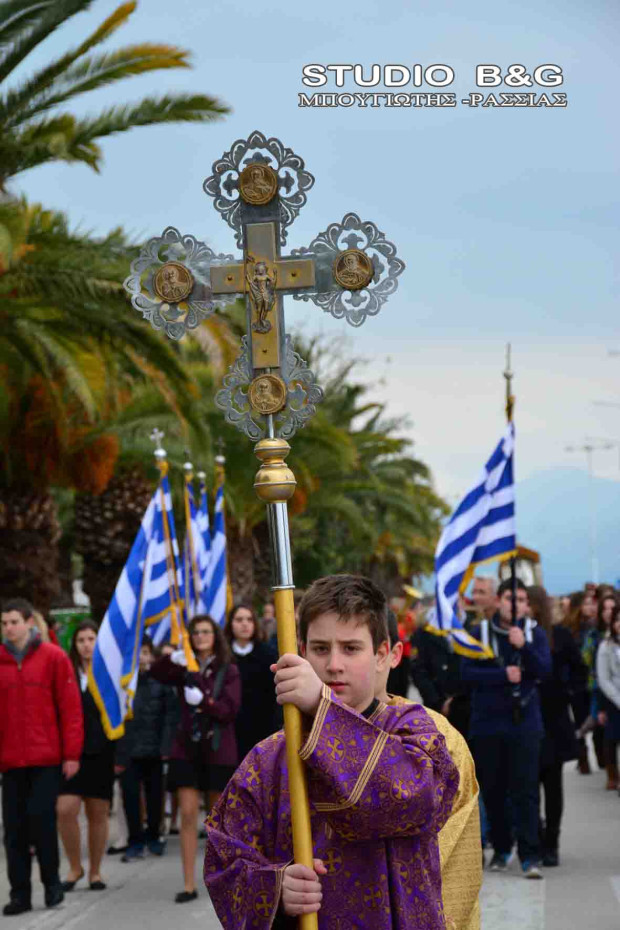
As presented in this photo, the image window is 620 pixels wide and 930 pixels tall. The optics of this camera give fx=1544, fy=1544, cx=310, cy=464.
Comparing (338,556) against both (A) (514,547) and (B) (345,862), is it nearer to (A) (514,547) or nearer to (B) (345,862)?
(A) (514,547)

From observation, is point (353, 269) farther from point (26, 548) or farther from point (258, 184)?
point (26, 548)

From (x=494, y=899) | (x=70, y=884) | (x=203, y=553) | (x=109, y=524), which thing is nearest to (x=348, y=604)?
(x=494, y=899)

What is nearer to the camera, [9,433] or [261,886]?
[261,886]

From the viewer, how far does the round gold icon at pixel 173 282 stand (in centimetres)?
411

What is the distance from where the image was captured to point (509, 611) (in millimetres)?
10945

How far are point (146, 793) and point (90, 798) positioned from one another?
1554 mm

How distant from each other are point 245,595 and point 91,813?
18.1 m

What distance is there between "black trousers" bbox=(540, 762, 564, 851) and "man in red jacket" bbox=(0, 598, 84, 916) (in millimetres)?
3333

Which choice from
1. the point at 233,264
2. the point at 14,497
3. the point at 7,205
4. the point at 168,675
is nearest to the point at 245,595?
the point at 14,497

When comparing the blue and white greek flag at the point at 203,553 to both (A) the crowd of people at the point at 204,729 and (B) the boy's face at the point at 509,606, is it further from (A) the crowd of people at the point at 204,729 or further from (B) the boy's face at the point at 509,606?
(B) the boy's face at the point at 509,606

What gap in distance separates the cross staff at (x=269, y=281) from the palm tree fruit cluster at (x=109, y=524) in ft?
66.4

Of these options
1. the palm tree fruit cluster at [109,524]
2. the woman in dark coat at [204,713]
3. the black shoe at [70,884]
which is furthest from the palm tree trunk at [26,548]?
the black shoe at [70,884]

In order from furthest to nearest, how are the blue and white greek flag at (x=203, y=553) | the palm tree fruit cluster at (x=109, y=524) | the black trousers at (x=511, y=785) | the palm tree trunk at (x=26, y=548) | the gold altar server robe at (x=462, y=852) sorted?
the palm tree fruit cluster at (x=109, y=524)
the palm tree trunk at (x=26, y=548)
the blue and white greek flag at (x=203, y=553)
the black trousers at (x=511, y=785)
the gold altar server robe at (x=462, y=852)

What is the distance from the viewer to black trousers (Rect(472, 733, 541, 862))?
1040 cm
